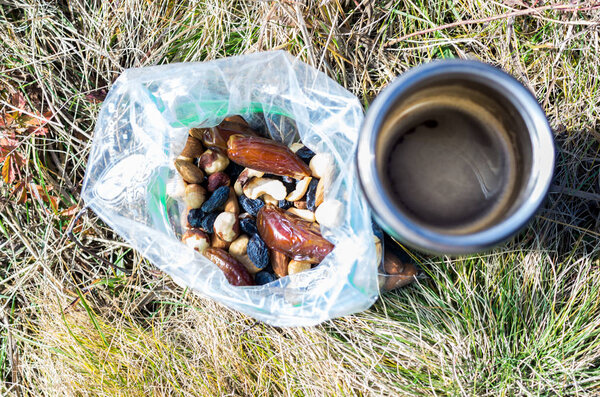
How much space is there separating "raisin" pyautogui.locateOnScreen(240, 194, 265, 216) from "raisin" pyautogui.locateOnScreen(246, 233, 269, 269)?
52 mm

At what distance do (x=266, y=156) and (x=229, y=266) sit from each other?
223 mm

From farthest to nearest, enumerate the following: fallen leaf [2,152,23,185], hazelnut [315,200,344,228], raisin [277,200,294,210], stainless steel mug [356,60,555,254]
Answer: fallen leaf [2,152,23,185], raisin [277,200,294,210], hazelnut [315,200,344,228], stainless steel mug [356,60,555,254]

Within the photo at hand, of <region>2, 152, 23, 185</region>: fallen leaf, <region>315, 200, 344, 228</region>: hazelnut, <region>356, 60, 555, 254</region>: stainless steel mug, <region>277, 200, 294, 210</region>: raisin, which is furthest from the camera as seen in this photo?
<region>2, 152, 23, 185</region>: fallen leaf

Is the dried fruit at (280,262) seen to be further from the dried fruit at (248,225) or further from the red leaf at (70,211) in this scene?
the red leaf at (70,211)

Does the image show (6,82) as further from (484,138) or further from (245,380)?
(484,138)

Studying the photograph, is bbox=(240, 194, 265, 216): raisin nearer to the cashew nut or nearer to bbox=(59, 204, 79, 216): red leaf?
the cashew nut

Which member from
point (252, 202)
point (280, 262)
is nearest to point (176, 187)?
point (252, 202)

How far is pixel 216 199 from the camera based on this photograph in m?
0.95

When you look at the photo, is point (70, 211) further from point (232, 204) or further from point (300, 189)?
point (300, 189)

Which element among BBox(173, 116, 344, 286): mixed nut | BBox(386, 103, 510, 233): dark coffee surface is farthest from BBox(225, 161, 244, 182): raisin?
BBox(386, 103, 510, 233): dark coffee surface

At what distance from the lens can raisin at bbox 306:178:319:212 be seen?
0.94 metres

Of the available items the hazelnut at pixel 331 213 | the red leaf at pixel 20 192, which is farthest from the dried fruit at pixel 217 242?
the red leaf at pixel 20 192

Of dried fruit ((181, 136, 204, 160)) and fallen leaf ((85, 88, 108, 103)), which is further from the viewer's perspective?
fallen leaf ((85, 88, 108, 103))

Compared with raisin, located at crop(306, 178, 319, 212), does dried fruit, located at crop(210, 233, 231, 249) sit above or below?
below
